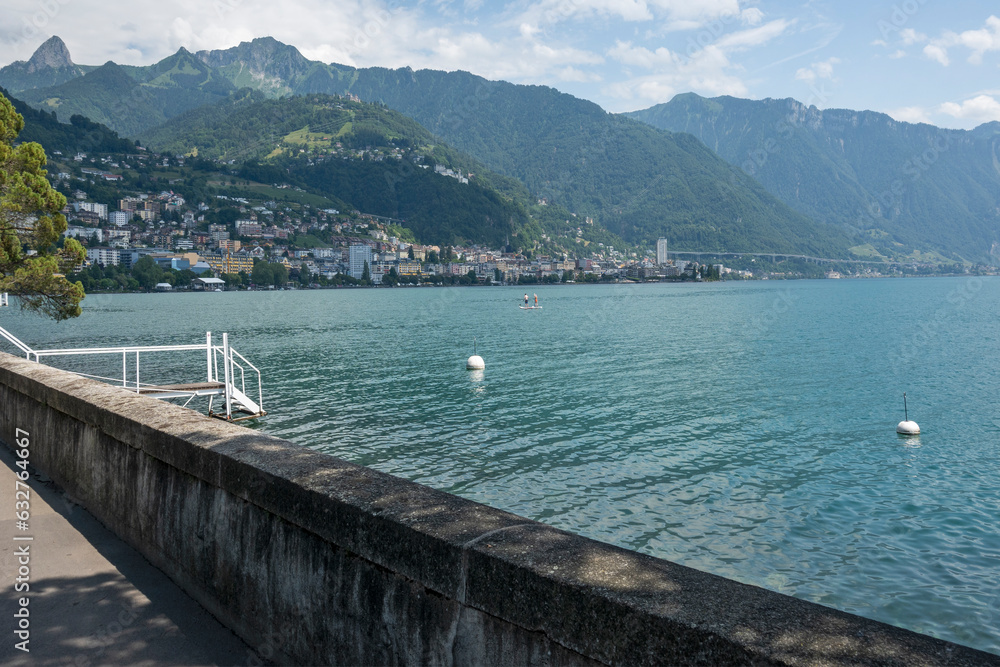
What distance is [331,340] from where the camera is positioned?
1902 inches

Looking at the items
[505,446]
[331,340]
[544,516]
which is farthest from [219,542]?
[331,340]

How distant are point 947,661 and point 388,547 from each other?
1.97 metres

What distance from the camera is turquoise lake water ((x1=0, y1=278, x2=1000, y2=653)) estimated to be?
10.4 metres

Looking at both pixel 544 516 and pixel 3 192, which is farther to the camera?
pixel 3 192

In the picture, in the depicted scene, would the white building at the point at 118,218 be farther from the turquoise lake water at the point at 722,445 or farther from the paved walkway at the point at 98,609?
the paved walkway at the point at 98,609

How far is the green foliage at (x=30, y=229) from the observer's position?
24.3 metres

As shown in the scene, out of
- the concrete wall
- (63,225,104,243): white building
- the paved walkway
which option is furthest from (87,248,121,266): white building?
the concrete wall

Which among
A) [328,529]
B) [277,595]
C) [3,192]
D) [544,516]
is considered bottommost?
[544,516]

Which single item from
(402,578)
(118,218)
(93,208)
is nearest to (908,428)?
(402,578)

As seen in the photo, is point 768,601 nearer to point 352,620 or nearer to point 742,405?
point 352,620

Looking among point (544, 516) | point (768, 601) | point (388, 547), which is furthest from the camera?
point (544, 516)

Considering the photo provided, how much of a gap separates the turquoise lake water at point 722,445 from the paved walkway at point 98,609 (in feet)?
26.1

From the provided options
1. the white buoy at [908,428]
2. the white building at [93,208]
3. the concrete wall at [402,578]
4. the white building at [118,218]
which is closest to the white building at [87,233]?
the white building at [93,208]

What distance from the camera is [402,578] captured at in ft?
9.24
